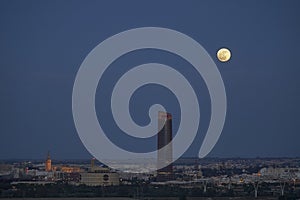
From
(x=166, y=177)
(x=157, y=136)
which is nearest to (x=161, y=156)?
(x=157, y=136)

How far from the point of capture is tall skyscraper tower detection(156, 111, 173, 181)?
45.3 m

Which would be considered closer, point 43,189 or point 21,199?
point 21,199

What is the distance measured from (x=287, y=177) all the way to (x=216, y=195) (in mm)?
16511

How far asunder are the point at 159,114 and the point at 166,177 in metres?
3.89

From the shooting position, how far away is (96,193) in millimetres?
28172

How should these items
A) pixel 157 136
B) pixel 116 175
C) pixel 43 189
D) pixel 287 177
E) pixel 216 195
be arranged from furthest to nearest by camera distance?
pixel 157 136
pixel 287 177
pixel 116 175
pixel 43 189
pixel 216 195

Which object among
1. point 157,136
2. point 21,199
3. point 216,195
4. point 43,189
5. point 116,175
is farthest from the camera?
point 157,136

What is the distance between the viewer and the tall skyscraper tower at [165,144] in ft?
148

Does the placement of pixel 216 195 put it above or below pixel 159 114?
below

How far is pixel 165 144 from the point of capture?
4862 centimetres

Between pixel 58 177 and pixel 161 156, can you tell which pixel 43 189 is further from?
pixel 161 156

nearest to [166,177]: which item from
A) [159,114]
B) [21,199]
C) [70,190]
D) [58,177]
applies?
[159,114]

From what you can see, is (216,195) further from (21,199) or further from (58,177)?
(58,177)

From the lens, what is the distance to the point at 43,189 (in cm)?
2881
